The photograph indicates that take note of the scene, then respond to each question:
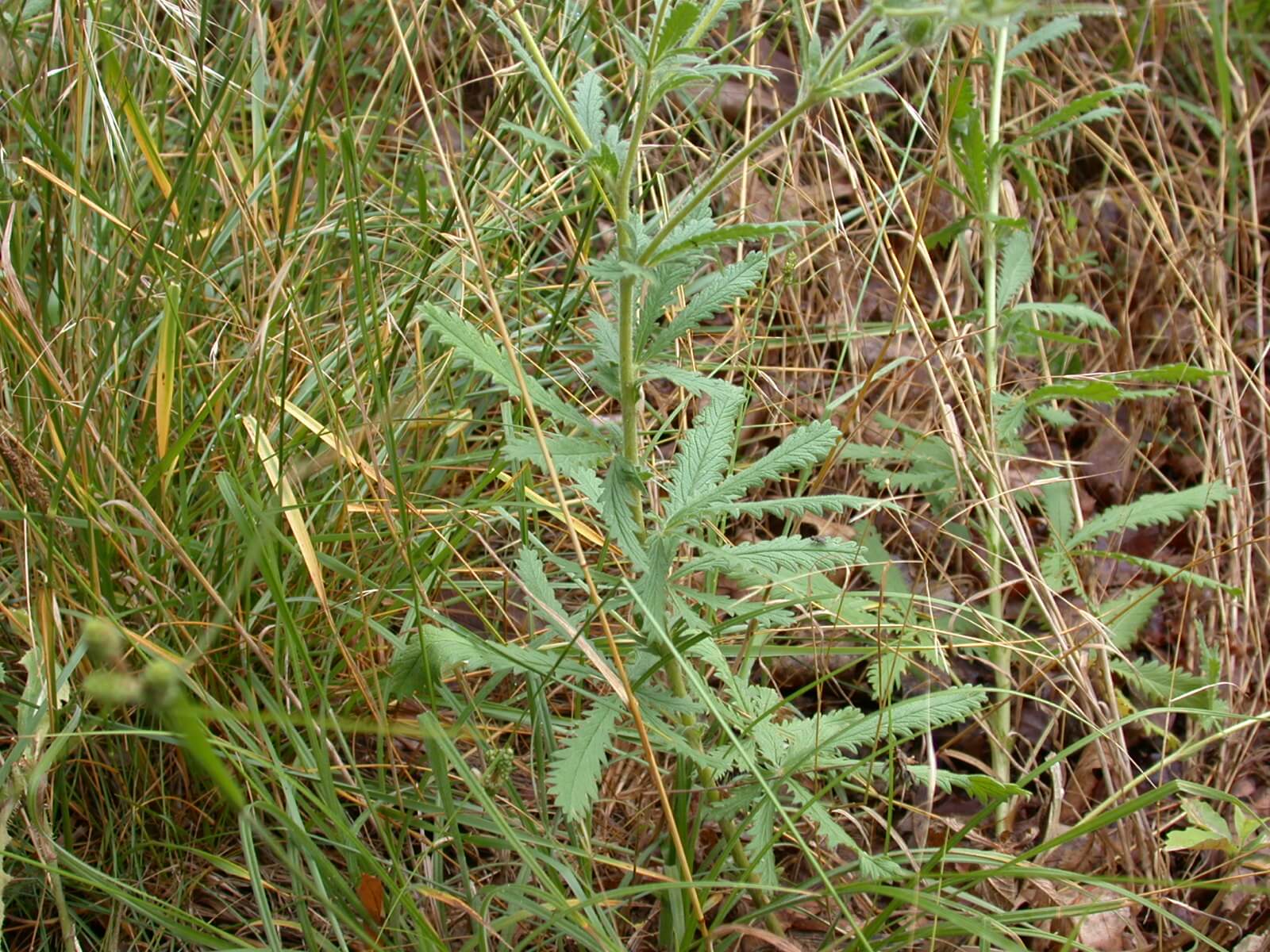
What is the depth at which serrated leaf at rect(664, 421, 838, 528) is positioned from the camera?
54.4 inches

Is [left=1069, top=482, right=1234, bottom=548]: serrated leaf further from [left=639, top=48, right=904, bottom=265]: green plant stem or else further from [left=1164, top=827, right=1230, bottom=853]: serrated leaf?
[left=639, top=48, right=904, bottom=265]: green plant stem

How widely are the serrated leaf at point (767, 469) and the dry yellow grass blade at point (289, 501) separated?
50cm

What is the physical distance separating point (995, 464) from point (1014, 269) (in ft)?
1.25

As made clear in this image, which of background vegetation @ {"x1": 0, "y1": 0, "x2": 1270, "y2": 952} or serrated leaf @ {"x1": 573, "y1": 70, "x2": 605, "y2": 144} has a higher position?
serrated leaf @ {"x1": 573, "y1": 70, "x2": 605, "y2": 144}

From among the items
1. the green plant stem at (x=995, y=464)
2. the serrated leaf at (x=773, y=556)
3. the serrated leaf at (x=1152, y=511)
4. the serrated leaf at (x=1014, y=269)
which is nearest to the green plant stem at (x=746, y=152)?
the serrated leaf at (x=773, y=556)

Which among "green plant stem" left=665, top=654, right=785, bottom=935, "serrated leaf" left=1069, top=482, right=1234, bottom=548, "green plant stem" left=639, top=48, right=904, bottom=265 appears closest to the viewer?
"green plant stem" left=639, top=48, right=904, bottom=265

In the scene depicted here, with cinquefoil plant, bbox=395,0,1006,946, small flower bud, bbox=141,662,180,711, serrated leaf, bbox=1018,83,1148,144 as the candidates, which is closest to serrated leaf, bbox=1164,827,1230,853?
cinquefoil plant, bbox=395,0,1006,946

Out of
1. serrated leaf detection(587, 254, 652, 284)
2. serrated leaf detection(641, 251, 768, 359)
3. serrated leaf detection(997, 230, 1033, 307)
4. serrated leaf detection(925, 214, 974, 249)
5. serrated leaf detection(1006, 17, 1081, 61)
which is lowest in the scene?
serrated leaf detection(997, 230, 1033, 307)

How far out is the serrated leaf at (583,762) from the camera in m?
1.25

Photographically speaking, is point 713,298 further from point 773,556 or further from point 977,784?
point 977,784

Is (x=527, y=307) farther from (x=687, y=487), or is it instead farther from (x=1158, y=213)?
(x=1158, y=213)

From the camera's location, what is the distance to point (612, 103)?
8.35 feet

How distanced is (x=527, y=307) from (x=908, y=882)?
1.21 meters

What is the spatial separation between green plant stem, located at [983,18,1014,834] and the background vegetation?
0.05 ft
